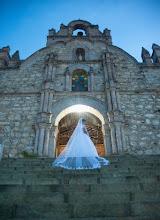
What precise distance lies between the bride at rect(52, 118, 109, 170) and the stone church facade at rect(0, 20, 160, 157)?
3084mm

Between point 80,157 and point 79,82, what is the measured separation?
7.52m

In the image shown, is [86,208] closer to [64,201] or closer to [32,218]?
[64,201]

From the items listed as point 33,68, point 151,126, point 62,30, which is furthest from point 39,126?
point 62,30

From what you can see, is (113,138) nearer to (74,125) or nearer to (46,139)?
(46,139)

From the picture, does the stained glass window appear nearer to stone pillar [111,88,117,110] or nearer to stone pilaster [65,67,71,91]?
stone pilaster [65,67,71,91]

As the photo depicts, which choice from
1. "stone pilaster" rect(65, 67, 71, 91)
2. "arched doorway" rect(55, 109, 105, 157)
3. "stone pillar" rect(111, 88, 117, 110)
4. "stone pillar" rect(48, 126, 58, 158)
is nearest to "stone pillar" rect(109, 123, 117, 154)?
"stone pillar" rect(111, 88, 117, 110)

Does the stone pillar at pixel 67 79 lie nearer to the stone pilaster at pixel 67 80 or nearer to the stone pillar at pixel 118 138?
the stone pilaster at pixel 67 80

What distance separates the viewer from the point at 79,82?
11289 mm

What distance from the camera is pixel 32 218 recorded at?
79.2 inches

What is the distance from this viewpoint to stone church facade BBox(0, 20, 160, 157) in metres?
8.37

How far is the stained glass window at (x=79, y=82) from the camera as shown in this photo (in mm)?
10922

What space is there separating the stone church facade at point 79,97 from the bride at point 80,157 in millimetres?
3084

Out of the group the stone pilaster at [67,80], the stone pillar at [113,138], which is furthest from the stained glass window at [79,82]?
the stone pillar at [113,138]

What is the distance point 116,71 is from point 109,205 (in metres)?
10.4
